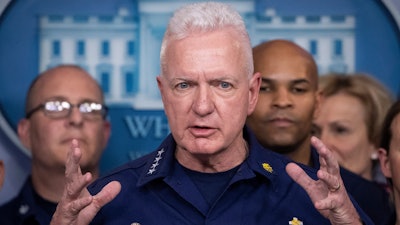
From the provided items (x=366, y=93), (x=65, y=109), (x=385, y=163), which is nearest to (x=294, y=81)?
(x=366, y=93)

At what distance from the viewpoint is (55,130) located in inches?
151

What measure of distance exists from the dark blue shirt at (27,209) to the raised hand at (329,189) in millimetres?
1572

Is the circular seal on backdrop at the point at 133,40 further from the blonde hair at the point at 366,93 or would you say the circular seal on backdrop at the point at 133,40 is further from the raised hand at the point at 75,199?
the raised hand at the point at 75,199

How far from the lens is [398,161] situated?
10.2 feet

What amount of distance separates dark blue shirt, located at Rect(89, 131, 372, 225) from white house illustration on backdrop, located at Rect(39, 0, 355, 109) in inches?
48.1

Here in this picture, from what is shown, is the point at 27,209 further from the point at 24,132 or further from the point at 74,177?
the point at 74,177

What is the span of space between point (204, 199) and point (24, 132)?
1.51 meters

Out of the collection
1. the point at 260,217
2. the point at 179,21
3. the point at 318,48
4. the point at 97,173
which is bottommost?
the point at 97,173

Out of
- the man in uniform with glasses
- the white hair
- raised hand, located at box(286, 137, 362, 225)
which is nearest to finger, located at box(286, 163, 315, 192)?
raised hand, located at box(286, 137, 362, 225)

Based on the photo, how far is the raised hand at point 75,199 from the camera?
2543mm

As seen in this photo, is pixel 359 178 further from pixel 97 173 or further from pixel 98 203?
pixel 98 203

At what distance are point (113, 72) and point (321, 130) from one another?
1.06m

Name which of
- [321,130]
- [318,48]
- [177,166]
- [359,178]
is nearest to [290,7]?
[318,48]

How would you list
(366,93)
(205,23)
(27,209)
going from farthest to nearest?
1. (366,93)
2. (27,209)
3. (205,23)
